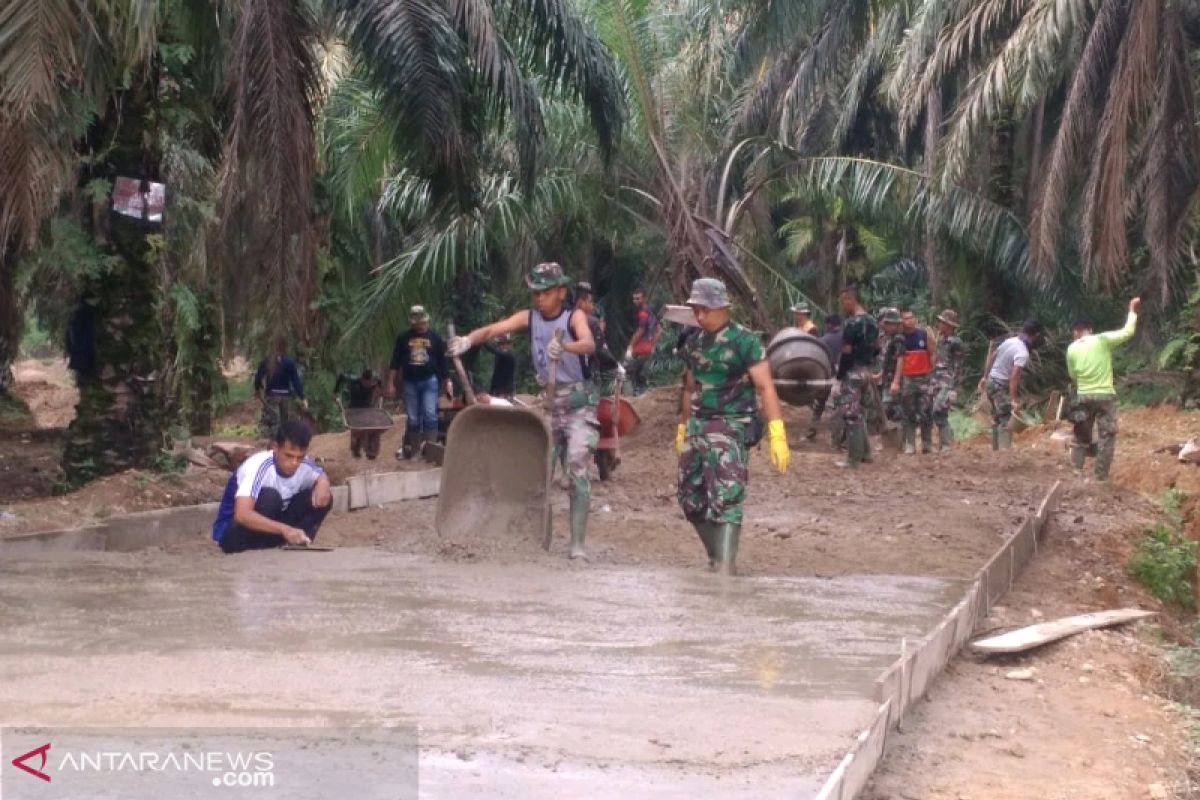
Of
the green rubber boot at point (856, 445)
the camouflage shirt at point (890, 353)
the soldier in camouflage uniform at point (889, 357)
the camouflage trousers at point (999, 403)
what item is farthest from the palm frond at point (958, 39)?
the green rubber boot at point (856, 445)

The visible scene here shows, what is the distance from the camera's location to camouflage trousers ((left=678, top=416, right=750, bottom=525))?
9062mm

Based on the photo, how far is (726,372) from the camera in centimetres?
912

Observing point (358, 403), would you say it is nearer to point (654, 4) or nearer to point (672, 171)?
point (672, 171)

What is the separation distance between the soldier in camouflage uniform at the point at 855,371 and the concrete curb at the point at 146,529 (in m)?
5.52

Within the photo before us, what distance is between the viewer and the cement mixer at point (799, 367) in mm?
18000

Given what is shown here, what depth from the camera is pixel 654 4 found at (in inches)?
932

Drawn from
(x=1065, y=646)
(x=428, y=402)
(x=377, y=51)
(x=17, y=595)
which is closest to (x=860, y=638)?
(x=1065, y=646)

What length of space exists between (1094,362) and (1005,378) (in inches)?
109

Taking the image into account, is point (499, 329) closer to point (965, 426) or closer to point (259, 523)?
point (259, 523)

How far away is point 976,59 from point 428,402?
35.6 feet

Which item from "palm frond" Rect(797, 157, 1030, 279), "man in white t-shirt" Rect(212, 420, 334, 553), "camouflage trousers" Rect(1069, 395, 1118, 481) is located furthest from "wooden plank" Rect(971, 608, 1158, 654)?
"palm frond" Rect(797, 157, 1030, 279)

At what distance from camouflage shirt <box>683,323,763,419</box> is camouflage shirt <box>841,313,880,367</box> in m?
7.79

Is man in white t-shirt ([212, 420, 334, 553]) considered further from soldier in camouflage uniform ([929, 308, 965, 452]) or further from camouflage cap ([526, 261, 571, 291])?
soldier in camouflage uniform ([929, 308, 965, 452])

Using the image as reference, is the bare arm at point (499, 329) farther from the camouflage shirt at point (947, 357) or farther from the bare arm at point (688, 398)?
the camouflage shirt at point (947, 357)
